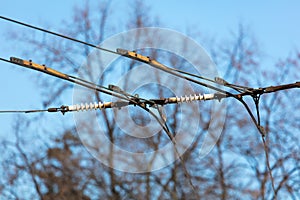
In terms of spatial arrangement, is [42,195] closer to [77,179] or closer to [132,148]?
[77,179]

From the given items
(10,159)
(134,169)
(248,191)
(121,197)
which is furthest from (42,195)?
(248,191)

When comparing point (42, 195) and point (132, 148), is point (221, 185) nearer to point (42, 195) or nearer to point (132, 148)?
point (132, 148)

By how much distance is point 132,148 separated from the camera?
2394 cm

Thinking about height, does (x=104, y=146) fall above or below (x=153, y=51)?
below

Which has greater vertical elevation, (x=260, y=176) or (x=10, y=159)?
(x=10, y=159)

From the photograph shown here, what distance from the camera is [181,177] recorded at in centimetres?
2459

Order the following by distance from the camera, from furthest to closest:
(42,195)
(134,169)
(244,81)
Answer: (42,195) < (244,81) < (134,169)

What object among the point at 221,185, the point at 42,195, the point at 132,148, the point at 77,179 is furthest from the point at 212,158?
the point at 42,195

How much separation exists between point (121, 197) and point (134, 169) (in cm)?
230

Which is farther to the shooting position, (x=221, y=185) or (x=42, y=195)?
(x=42, y=195)

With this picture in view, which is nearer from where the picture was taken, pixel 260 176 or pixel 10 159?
pixel 260 176

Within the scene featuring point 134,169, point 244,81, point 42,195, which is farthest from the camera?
point 42,195

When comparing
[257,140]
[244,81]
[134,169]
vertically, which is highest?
[244,81]

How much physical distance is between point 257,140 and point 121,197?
14.7 ft
